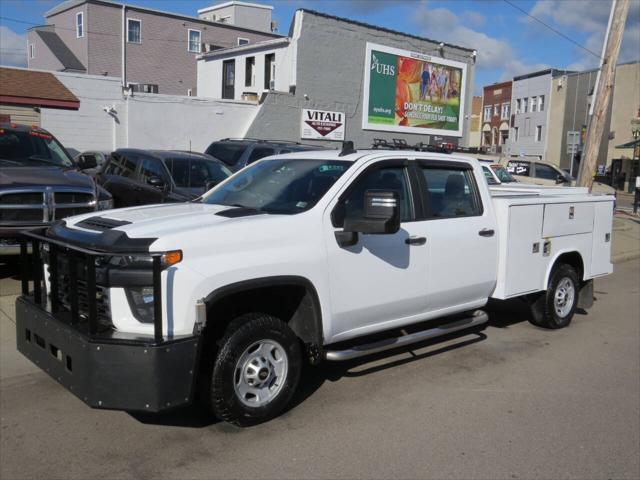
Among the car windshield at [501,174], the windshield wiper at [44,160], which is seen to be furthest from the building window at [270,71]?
the windshield wiper at [44,160]

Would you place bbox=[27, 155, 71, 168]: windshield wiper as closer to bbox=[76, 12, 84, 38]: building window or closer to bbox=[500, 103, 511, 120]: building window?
bbox=[76, 12, 84, 38]: building window

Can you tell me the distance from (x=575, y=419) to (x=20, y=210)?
6.34 metres

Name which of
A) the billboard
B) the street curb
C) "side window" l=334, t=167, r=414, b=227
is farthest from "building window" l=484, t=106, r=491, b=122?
"side window" l=334, t=167, r=414, b=227

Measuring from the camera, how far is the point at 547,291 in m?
7.13

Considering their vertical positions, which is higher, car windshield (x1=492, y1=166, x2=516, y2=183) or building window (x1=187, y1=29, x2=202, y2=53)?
building window (x1=187, y1=29, x2=202, y2=53)

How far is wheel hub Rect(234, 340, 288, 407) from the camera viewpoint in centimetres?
436

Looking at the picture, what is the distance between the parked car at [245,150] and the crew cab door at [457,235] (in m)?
7.98

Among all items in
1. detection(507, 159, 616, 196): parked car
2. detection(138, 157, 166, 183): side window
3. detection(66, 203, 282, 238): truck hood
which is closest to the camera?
detection(66, 203, 282, 238): truck hood

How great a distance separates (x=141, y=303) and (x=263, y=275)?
803 mm

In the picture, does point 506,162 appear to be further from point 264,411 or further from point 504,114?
point 504,114

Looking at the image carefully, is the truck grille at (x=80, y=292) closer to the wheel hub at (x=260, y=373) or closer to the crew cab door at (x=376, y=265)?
the wheel hub at (x=260, y=373)

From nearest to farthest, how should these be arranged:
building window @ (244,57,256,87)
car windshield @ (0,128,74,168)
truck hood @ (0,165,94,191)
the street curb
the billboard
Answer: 1. truck hood @ (0,165,94,191)
2. car windshield @ (0,128,74,168)
3. the street curb
4. the billboard
5. building window @ (244,57,256,87)

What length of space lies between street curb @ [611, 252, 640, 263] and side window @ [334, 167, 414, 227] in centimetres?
963

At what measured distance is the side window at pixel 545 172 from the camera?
2052 cm
